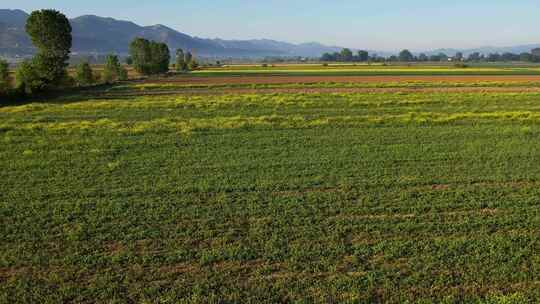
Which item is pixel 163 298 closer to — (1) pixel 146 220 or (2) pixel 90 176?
(1) pixel 146 220

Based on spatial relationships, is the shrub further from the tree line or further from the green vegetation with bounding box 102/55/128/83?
the tree line

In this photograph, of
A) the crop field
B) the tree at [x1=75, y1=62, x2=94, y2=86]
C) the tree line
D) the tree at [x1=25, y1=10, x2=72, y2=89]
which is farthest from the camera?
the tree at [x1=75, y1=62, x2=94, y2=86]

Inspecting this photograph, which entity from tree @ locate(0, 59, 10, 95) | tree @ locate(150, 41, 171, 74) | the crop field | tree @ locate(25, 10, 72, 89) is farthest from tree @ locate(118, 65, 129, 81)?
the crop field

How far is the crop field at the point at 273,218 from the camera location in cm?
773

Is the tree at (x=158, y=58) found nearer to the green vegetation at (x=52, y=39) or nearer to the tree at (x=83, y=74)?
the tree at (x=83, y=74)

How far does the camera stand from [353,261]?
336 inches

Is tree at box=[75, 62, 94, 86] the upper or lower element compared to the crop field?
upper

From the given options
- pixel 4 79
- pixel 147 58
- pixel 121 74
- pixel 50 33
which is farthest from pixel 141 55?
pixel 4 79

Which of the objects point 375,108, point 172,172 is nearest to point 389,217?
point 172,172

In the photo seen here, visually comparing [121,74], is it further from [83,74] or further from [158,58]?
[158,58]

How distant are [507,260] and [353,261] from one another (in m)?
2.73

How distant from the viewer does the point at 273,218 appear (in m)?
10.8

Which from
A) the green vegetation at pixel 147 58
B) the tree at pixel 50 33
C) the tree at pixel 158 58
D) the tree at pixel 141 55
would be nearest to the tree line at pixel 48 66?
the tree at pixel 50 33

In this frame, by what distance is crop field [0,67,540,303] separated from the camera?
7.73 m
